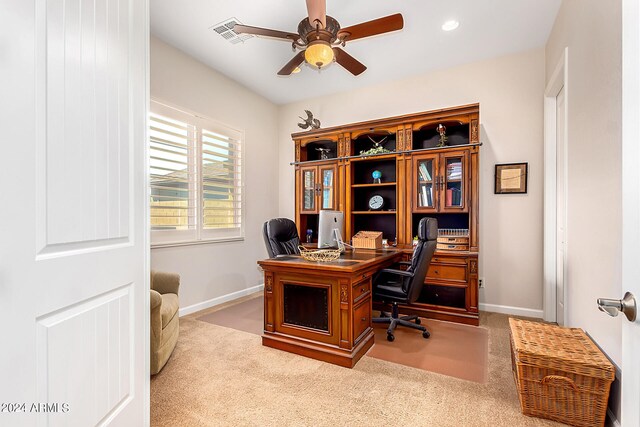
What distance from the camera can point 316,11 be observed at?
2148 millimetres

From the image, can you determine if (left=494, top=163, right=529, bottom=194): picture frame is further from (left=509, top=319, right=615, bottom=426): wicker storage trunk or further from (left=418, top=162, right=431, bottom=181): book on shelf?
(left=509, top=319, right=615, bottom=426): wicker storage trunk

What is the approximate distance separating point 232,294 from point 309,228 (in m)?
1.54

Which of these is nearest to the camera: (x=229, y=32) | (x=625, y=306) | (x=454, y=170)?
(x=625, y=306)

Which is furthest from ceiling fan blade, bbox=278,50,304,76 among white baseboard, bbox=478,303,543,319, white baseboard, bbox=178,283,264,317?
white baseboard, bbox=478,303,543,319

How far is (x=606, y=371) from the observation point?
1534 mm

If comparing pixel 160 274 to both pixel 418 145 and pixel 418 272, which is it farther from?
pixel 418 145

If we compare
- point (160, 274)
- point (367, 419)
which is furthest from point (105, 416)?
point (160, 274)

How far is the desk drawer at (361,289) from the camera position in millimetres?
2436

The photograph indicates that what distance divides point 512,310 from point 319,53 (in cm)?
357

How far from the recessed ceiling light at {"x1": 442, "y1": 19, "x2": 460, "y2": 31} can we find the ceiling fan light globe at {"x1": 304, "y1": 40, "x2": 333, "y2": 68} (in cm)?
147

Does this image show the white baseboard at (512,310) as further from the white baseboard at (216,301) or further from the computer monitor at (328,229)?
the white baseboard at (216,301)

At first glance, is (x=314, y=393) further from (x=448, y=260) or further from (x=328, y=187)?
(x=328, y=187)

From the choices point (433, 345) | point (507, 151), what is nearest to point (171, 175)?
point (433, 345)

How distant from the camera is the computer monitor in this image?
3139 millimetres
